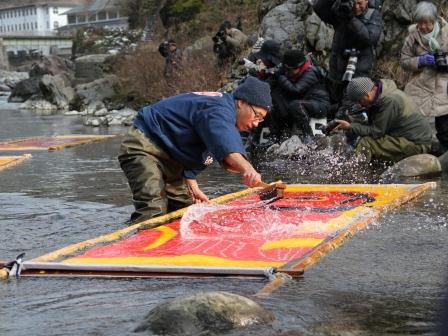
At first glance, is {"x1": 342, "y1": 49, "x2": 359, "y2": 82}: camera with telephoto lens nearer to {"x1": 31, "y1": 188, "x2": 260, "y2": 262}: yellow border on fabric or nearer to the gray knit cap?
the gray knit cap

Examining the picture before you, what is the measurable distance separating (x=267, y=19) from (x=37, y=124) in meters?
7.70

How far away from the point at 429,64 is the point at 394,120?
803 mm

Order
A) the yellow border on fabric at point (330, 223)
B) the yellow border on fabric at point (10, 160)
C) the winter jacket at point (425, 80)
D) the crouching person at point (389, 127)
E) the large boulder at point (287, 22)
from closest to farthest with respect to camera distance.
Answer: the yellow border on fabric at point (330, 223), the crouching person at point (389, 127), the winter jacket at point (425, 80), the yellow border on fabric at point (10, 160), the large boulder at point (287, 22)

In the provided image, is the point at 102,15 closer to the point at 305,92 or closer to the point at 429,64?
the point at 305,92

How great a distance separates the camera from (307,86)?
10820 millimetres

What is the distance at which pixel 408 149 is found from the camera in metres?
9.27

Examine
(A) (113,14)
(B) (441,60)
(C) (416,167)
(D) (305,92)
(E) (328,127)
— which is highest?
(A) (113,14)

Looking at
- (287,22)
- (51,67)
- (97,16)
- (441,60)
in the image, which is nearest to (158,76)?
(287,22)

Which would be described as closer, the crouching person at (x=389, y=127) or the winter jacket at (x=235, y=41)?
the crouching person at (x=389, y=127)

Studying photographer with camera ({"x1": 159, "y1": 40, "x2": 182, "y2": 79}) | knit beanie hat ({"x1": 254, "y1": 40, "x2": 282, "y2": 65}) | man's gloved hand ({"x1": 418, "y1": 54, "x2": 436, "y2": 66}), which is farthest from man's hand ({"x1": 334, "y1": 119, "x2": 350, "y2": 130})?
photographer with camera ({"x1": 159, "y1": 40, "x2": 182, "y2": 79})

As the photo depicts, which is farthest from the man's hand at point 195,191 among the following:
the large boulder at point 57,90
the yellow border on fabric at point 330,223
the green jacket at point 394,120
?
the large boulder at point 57,90

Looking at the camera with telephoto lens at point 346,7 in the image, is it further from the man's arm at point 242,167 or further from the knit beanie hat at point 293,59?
the man's arm at point 242,167

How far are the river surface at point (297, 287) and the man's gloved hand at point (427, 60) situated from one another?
2408 mm

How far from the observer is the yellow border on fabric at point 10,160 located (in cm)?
1111
